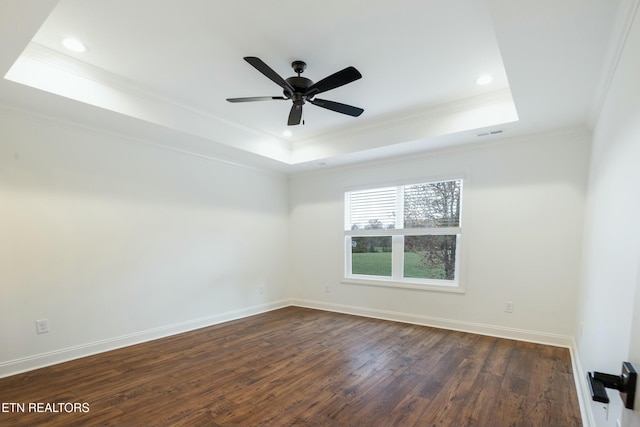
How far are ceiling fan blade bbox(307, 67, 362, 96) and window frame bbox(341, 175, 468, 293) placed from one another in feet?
7.69

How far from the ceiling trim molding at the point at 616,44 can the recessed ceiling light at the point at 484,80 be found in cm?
81

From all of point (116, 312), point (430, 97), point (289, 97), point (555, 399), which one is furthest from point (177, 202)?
point (555, 399)

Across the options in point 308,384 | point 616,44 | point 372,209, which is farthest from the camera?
point 372,209

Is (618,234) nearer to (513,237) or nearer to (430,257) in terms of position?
(513,237)

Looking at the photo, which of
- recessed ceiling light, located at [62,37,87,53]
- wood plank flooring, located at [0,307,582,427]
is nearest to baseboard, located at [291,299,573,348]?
wood plank flooring, located at [0,307,582,427]

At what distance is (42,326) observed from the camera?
110 inches

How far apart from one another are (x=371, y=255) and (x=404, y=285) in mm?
733

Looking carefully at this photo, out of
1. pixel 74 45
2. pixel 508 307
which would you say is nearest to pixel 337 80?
pixel 74 45

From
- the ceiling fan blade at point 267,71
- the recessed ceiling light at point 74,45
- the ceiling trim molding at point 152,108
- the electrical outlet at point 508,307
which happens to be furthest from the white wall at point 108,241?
the electrical outlet at point 508,307

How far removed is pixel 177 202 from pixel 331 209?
2.42m

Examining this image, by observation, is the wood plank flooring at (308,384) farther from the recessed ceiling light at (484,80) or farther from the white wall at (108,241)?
the recessed ceiling light at (484,80)

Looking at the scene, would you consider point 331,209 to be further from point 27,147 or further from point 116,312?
point 27,147

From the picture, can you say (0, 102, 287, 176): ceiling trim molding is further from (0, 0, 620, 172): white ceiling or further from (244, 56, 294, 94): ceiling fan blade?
(244, 56, 294, 94): ceiling fan blade

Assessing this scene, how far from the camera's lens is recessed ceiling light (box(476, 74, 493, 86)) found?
2.73m
